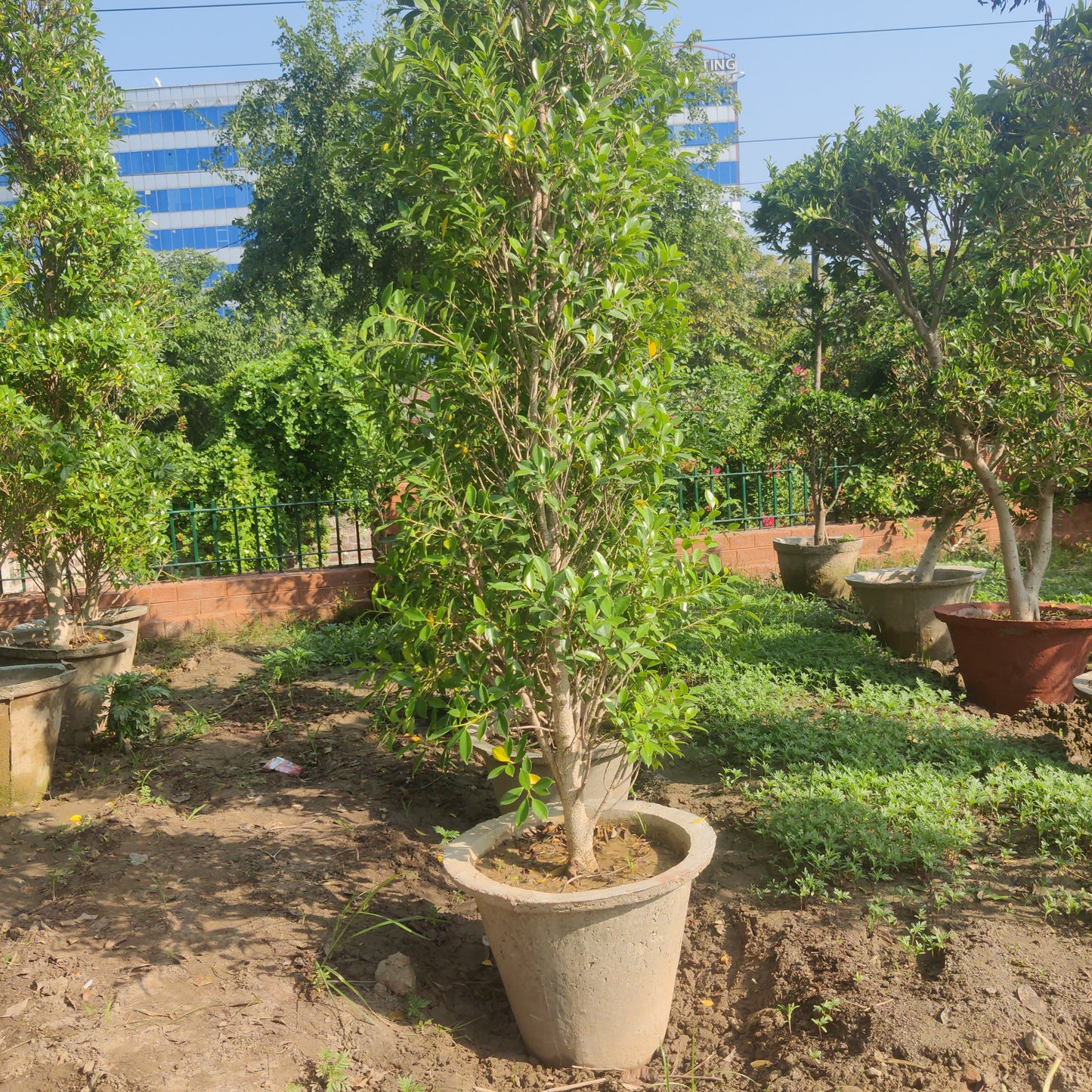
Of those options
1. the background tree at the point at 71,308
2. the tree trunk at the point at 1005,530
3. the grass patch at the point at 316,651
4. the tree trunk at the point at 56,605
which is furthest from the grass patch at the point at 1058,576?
the tree trunk at the point at 56,605

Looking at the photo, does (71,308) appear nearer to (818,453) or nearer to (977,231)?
(977,231)

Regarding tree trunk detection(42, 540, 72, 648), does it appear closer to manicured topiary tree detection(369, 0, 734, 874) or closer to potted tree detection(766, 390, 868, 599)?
manicured topiary tree detection(369, 0, 734, 874)

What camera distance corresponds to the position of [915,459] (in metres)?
6.41

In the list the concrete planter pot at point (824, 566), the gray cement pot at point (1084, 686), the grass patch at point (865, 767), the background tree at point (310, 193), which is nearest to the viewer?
the grass patch at point (865, 767)

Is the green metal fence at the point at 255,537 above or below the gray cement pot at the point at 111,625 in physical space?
above

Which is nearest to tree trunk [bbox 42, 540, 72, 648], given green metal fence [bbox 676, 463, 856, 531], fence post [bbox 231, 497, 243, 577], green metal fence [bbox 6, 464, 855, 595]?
fence post [bbox 231, 497, 243, 577]


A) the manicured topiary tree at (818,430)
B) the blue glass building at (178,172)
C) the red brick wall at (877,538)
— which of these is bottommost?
the red brick wall at (877,538)

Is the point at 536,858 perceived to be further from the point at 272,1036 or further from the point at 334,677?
the point at 334,677

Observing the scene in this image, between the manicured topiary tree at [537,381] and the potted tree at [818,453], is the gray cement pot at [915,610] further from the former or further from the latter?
the manicured topiary tree at [537,381]

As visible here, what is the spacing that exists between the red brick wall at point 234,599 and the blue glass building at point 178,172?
62055 millimetres

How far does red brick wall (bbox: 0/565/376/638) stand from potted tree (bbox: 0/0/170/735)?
1590 millimetres

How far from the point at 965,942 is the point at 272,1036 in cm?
217

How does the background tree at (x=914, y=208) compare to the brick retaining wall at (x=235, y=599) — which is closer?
the background tree at (x=914, y=208)

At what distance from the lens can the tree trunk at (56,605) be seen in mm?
5566
